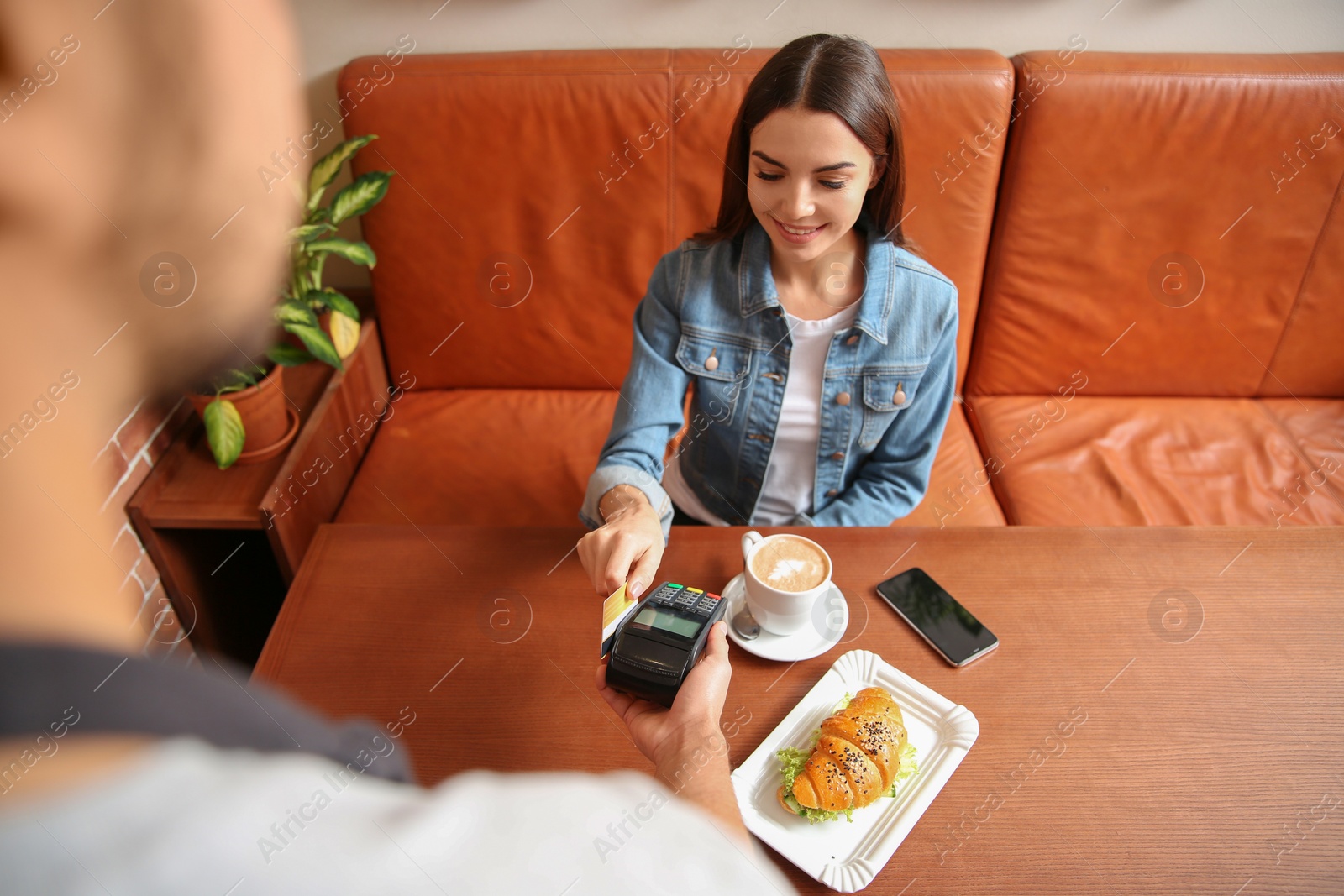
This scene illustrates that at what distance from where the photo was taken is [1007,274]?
1.95 meters

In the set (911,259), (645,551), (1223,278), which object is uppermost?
(911,259)

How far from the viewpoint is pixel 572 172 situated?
1.82 m

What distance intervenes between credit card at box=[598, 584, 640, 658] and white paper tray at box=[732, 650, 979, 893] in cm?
20

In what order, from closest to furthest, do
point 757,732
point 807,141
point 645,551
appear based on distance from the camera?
point 757,732
point 645,551
point 807,141

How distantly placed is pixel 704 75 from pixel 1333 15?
1.49 metres

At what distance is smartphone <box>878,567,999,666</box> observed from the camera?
0.99 m

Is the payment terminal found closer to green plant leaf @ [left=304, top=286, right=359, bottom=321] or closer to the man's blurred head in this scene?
the man's blurred head

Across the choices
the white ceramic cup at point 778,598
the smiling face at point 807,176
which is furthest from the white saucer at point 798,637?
the smiling face at point 807,176

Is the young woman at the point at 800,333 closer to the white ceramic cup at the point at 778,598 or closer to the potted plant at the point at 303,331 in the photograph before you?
the white ceramic cup at the point at 778,598

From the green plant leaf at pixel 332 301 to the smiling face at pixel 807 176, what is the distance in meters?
1.00

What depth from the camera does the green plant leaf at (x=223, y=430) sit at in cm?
146

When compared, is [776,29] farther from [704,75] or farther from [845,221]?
[845,221]

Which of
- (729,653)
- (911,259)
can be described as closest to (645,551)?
(729,653)

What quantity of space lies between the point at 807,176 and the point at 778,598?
613 millimetres
